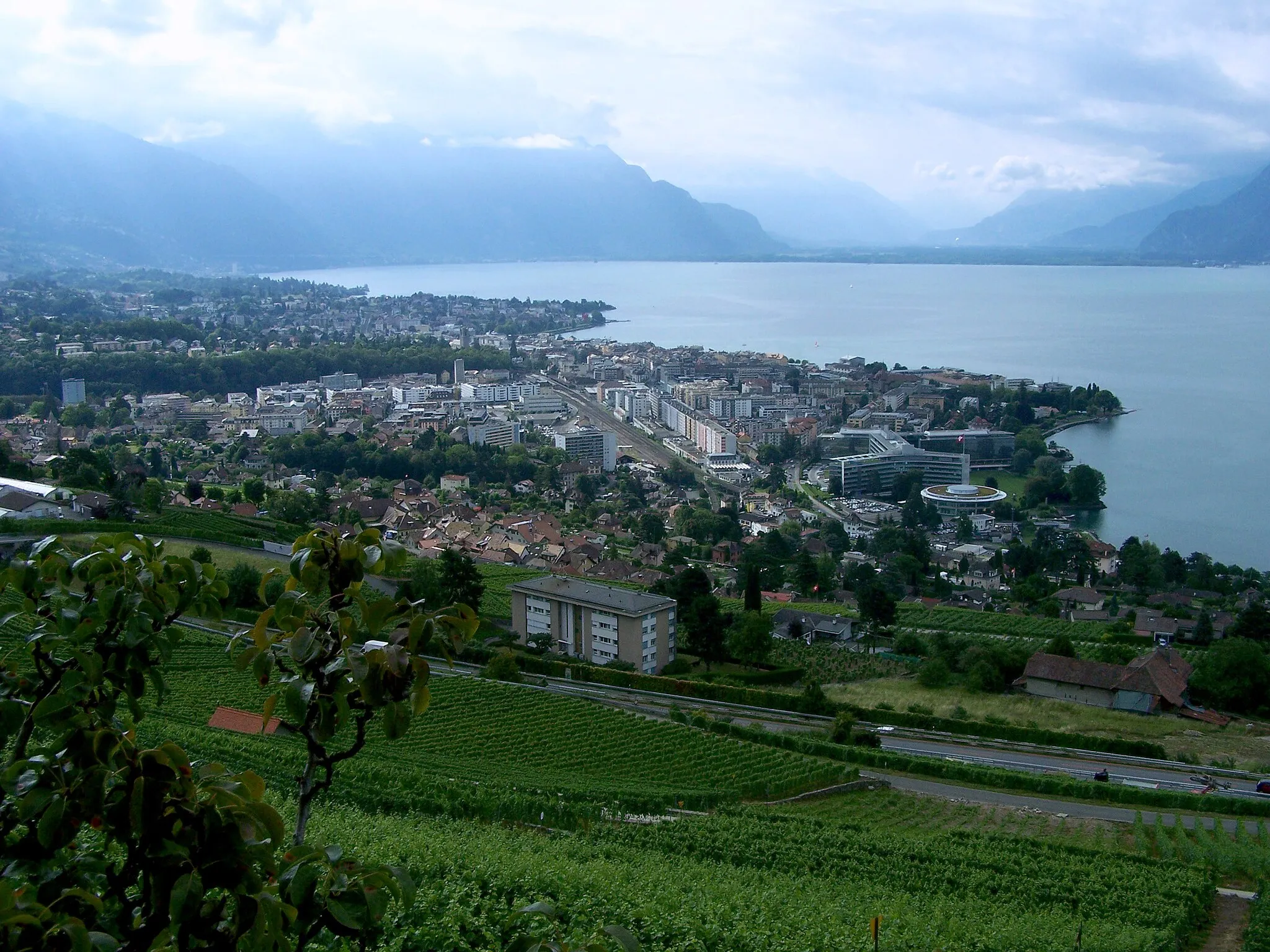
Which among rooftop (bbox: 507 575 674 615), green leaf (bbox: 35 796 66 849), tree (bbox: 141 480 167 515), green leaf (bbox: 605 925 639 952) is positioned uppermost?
green leaf (bbox: 35 796 66 849)

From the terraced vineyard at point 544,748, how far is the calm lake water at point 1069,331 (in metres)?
12.2

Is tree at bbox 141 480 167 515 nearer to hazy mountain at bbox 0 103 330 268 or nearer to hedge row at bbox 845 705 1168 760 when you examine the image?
hedge row at bbox 845 705 1168 760

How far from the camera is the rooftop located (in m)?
9.49

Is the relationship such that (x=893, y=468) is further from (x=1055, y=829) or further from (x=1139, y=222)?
(x=1139, y=222)

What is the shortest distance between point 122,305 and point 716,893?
44.8m

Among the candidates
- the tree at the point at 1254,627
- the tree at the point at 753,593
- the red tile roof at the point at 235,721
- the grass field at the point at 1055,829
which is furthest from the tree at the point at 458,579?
the tree at the point at 1254,627

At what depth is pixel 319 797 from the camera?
490 centimetres

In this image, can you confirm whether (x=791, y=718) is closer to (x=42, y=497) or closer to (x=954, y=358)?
(x=42, y=497)

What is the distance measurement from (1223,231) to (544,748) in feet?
335

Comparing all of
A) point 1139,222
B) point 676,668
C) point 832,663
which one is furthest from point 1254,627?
Result: point 1139,222

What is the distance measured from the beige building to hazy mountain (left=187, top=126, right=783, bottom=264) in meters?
85.8

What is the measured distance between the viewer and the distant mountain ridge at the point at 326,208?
72062 mm

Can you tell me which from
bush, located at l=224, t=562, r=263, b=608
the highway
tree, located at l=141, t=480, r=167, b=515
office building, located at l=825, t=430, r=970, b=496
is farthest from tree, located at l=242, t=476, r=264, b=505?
office building, located at l=825, t=430, r=970, b=496

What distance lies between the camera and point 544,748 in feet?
22.5
